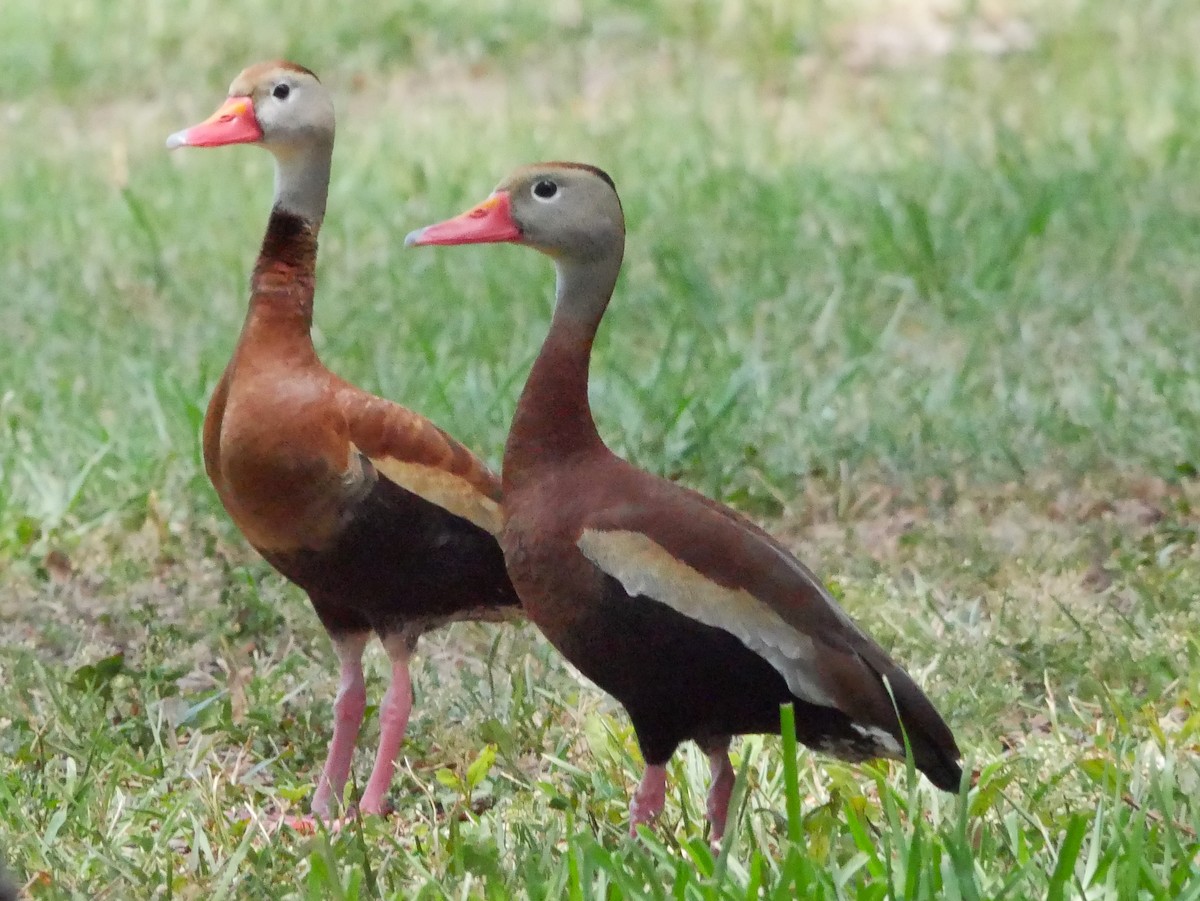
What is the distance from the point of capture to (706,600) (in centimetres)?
302

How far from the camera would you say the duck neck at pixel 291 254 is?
11.5 feet

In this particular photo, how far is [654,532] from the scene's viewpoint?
10.0 feet

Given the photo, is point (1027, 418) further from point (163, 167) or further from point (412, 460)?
point (163, 167)

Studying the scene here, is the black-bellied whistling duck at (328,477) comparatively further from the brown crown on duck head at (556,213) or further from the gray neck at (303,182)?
the brown crown on duck head at (556,213)

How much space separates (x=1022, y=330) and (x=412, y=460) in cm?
302

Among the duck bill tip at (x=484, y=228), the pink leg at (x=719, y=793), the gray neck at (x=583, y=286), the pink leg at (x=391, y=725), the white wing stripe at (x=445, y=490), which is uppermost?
the duck bill tip at (x=484, y=228)

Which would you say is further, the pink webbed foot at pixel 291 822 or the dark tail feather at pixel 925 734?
the pink webbed foot at pixel 291 822

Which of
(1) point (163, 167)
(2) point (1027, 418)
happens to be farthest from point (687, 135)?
(2) point (1027, 418)

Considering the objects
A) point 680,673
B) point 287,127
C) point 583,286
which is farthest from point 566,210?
point 680,673

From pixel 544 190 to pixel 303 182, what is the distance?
1.88ft

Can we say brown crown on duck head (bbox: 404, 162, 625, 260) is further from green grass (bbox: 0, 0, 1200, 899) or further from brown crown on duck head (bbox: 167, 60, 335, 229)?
green grass (bbox: 0, 0, 1200, 899)

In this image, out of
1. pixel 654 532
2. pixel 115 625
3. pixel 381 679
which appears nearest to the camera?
pixel 654 532

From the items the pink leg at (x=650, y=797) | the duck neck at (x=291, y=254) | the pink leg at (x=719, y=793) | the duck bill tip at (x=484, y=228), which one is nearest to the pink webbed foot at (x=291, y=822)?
the pink leg at (x=650, y=797)

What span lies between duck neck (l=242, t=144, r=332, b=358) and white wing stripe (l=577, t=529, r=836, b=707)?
30.2 inches
